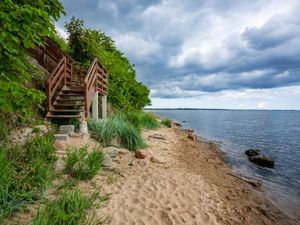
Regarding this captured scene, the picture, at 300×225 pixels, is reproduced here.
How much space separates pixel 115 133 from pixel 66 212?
587cm

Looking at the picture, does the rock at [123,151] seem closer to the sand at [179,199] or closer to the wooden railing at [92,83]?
the sand at [179,199]

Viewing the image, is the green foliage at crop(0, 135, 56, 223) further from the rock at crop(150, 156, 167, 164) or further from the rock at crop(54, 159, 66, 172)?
the rock at crop(150, 156, 167, 164)

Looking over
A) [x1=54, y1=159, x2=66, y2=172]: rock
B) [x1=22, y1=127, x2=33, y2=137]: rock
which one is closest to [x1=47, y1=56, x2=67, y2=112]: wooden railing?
[x1=22, y1=127, x2=33, y2=137]: rock

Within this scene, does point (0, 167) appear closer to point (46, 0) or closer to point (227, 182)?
point (46, 0)

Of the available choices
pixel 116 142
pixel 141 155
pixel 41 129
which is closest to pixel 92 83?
pixel 116 142

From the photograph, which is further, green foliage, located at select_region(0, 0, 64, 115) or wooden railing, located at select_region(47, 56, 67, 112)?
wooden railing, located at select_region(47, 56, 67, 112)

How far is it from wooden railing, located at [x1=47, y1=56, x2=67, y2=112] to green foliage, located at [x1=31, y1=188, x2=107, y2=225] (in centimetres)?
590

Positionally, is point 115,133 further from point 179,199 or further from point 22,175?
point 22,175

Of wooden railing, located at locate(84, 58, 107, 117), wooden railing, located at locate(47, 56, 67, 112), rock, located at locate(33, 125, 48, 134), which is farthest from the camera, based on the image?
wooden railing, located at locate(84, 58, 107, 117)

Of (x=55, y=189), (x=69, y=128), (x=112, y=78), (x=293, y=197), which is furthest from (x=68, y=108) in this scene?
(x=293, y=197)

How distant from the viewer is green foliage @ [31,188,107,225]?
12.0 ft

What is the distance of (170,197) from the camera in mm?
5996

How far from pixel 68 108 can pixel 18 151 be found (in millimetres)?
4908

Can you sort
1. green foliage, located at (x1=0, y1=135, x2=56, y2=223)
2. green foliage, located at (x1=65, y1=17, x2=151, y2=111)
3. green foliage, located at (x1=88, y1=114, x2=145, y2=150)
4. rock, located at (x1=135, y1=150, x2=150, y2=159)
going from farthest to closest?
green foliage, located at (x1=65, y1=17, x2=151, y2=111)
green foliage, located at (x1=88, y1=114, x2=145, y2=150)
rock, located at (x1=135, y1=150, x2=150, y2=159)
green foliage, located at (x1=0, y1=135, x2=56, y2=223)
